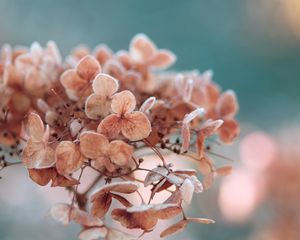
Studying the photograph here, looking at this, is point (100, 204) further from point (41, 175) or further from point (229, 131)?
point (229, 131)

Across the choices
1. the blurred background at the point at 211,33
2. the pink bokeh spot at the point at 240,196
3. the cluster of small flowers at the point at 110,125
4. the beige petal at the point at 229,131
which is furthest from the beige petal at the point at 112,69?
the blurred background at the point at 211,33

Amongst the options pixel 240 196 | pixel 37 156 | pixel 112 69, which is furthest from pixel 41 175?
pixel 240 196

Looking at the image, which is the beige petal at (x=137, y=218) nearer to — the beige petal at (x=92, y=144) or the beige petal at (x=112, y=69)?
the beige petal at (x=92, y=144)

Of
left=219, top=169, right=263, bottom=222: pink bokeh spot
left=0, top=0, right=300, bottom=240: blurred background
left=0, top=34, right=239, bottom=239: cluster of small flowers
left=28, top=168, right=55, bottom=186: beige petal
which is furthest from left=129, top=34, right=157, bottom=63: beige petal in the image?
left=0, top=0, right=300, bottom=240: blurred background

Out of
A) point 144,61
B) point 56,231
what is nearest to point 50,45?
point 144,61

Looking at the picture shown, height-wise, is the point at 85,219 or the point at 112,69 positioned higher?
the point at 112,69

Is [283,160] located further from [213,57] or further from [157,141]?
[213,57]
